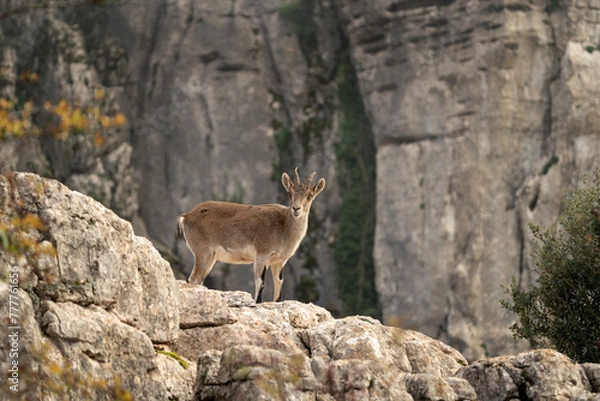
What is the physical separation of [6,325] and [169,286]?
3.43 m

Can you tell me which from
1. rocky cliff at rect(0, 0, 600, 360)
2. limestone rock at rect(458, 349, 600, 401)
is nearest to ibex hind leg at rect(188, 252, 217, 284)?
limestone rock at rect(458, 349, 600, 401)

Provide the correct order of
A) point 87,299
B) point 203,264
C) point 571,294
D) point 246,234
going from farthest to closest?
point 246,234 < point 203,264 < point 571,294 < point 87,299

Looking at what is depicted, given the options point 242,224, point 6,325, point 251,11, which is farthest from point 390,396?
point 251,11

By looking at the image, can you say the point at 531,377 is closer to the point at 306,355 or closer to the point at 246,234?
the point at 306,355

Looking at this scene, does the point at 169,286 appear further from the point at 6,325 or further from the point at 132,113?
the point at 132,113

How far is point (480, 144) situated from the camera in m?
45.8

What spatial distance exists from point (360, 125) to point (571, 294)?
29060mm

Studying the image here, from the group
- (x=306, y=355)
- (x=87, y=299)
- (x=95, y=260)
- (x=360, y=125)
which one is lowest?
(x=360, y=125)

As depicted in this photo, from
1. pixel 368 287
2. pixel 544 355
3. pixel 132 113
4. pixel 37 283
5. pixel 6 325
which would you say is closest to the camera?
pixel 6 325

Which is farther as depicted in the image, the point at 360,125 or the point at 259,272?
the point at 360,125

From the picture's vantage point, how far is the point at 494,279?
A: 45469mm

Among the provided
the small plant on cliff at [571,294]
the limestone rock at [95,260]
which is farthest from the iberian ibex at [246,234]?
the limestone rock at [95,260]

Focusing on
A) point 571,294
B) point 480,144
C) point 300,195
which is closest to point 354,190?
point 480,144

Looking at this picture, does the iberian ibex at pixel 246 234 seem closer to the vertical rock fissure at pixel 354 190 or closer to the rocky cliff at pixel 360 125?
the rocky cliff at pixel 360 125
